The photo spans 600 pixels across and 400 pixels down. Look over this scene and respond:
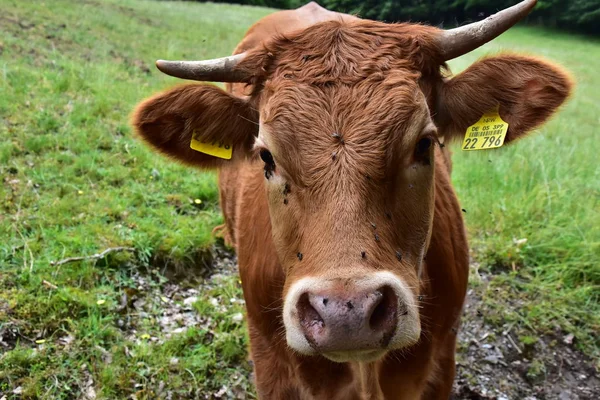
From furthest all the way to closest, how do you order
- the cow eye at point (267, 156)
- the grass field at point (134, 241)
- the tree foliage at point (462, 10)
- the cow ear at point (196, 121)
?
the tree foliage at point (462, 10)
the grass field at point (134, 241)
the cow ear at point (196, 121)
the cow eye at point (267, 156)

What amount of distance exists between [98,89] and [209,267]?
3698 mm

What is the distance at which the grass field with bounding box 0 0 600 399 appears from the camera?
133 inches

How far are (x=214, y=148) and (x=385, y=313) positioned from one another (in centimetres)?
137

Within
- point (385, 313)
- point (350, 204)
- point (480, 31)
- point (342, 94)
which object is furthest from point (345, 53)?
point (385, 313)

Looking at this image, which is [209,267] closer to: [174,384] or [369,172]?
[174,384]

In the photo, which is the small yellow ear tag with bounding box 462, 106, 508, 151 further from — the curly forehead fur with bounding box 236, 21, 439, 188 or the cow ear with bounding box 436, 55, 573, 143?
the curly forehead fur with bounding box 236, 21, 439, 188

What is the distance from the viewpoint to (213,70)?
2.38m

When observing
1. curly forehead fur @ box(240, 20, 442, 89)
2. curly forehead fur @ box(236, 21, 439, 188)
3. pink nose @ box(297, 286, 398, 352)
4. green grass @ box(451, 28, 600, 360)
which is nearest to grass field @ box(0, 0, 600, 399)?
green grass @ box(451, 28, 600, 360)

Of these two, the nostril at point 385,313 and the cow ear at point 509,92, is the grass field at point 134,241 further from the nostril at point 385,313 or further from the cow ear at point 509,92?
the nostril at point 385,313

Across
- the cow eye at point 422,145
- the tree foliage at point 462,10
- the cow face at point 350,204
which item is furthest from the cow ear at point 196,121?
the tree foliage at point 462,10

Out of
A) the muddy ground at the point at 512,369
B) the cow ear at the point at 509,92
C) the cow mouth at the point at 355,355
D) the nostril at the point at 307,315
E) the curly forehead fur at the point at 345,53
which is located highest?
the curly forehead fur at the point at 345,53

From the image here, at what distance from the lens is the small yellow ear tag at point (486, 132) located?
7.65 feet

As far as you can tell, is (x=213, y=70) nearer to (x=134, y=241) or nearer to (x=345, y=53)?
(x=345, y=53)

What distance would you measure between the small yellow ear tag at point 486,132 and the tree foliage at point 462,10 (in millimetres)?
1803
